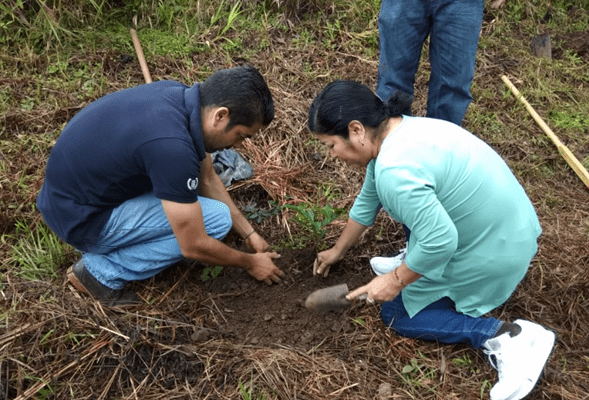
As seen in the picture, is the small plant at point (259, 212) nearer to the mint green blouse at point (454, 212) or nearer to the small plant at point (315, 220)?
the small plant at point (315, 220)

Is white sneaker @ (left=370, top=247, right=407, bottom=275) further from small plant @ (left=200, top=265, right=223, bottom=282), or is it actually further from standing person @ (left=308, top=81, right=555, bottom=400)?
small plant @ (left=200, top=265, right=223, bottom=282)

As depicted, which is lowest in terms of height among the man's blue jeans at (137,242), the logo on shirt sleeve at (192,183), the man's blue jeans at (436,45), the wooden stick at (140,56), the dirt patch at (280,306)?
the dirt patch at (280,306)

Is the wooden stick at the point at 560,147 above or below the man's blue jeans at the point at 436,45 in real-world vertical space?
below

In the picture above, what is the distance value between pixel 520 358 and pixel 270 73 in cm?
279

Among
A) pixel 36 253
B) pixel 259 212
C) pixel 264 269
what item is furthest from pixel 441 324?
pixel 36 253

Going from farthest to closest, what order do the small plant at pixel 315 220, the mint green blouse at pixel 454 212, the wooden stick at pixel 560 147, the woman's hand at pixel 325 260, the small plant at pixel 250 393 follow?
1. the wooden stick at pixel 560 147
2. the small plant at pixel 315 220
3. the woman's hand at pixel 325 260
4. the small plant at pixel 250 393
5. the mint green blouse at pixel 454 212

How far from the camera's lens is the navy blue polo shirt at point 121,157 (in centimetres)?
210

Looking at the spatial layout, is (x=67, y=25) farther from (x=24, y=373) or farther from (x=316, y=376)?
(x=316, y=376)

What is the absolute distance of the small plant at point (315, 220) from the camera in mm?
2740

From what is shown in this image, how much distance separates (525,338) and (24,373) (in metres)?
1.93

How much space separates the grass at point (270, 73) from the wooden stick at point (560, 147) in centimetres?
5

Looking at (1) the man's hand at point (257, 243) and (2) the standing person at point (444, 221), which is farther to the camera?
(1) the man's hand at point (257, 243)

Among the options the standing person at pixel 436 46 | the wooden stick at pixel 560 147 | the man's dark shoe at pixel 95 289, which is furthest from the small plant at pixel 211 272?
the wooden stick at pixel 560 147

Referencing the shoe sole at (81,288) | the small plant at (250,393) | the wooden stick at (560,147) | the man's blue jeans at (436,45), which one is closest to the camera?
the small plant at (250,393)
